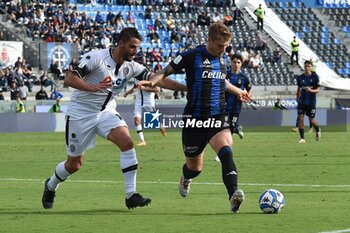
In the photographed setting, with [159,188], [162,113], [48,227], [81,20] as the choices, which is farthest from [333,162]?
[81,20]

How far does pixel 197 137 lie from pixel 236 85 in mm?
10102

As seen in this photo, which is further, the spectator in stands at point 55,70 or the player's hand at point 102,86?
the spectator in stands at point 55,70

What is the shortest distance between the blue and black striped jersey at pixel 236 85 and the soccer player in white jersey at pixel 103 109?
998 cm

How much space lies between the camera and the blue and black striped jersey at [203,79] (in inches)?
477

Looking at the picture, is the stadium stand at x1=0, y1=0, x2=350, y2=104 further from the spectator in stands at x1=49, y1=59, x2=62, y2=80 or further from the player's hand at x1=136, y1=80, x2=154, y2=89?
the player's hand at x1=136, y1=80, x2=154, y2=89

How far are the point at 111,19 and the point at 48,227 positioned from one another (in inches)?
1688

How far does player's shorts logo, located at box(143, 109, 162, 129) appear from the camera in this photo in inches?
Answer: 1603

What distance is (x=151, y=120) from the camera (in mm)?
41438

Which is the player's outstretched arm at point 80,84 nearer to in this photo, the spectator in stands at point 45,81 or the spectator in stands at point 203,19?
the spectator in stands at point 45,81

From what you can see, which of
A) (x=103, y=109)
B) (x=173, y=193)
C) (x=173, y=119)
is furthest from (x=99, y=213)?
(x=173, y=119)

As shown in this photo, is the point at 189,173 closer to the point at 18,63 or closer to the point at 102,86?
the point at 102,86

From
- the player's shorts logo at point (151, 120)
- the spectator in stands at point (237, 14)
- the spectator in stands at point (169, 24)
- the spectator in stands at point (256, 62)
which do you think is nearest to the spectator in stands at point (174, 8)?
the spectator in stands at point (169, 24)

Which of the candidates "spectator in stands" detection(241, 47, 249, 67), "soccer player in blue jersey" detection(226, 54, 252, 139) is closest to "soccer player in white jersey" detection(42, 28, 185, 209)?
"soccer player in blue jersey" detection(226, 54, 252, 139)

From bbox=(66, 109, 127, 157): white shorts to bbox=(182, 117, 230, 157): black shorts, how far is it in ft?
2.73
